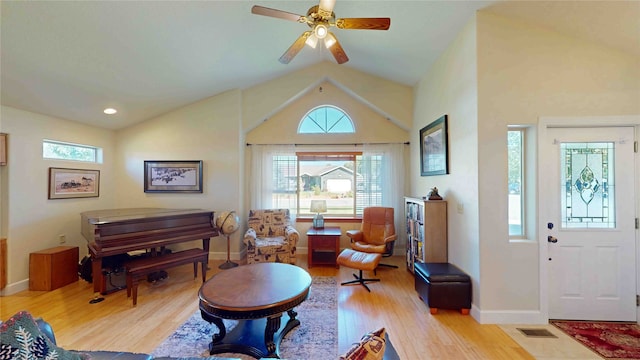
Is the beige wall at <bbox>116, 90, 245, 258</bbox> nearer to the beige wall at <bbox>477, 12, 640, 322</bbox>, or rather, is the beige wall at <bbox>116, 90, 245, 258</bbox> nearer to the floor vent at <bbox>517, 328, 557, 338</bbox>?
the beige wall at <bbox>477, 12, 640, 322</bbox>

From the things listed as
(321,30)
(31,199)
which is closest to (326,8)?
(321,30)

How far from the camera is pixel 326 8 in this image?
2074 mm

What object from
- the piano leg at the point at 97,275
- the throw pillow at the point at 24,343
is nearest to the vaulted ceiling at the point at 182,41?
the piano leg at the point at 97,275

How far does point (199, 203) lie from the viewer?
15.3 feet

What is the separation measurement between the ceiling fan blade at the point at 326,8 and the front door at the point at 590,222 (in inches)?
99.9

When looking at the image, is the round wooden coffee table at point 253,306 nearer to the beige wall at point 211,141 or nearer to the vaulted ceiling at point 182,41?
the beige wall at point 211,141

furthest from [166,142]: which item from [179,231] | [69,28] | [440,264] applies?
[440,264]

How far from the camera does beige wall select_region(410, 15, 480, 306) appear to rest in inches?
107

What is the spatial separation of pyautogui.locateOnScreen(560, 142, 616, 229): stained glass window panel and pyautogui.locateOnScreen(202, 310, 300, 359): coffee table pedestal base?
→ 3104mm

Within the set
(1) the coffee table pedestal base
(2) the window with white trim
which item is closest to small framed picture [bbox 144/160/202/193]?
(1) the coffee table pedestal base

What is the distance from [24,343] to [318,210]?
12.5 feet

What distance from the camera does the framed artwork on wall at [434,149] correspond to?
333cm

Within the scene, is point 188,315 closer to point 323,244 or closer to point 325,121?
point 323,244

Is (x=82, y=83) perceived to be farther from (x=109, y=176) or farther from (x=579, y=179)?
(x=579, y=179)
